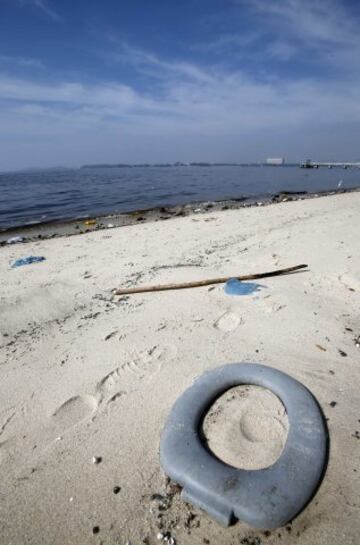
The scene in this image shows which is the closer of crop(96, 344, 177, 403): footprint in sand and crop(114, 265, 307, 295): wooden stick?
crop(96, 344, 177, 403): footprint in sand

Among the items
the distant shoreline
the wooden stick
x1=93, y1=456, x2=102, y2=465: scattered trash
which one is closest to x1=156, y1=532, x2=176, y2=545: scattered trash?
x1=93, y1=456, x2=102, y2=465: scattered trash

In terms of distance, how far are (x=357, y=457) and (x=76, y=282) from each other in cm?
465

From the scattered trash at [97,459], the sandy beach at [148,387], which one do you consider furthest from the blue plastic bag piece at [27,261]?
the scattered trash at [97,459]

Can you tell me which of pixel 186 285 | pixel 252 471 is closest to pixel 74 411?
pixel 252 471

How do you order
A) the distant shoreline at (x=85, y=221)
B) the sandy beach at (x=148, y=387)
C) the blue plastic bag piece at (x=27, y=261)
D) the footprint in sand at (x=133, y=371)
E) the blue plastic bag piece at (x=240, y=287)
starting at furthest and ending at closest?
the distant shoreline at (x=85, y=221)
the blue plastic bag piece at (x=27, y=261)
the blue plastic bag piece at (x=240, y=287)
the footprint in sand at (x=133, y=371)
the sandy beach at (x=148, y=387)

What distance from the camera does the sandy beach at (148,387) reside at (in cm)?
168

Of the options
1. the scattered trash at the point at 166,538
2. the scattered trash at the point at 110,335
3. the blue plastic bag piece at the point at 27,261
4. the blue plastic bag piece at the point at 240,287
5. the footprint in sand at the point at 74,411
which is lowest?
the blue plastic bag piece at the point at 27,261

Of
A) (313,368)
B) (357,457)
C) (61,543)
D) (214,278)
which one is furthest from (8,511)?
(214,278)

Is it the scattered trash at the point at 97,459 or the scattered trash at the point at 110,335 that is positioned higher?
the scattered trash at the point at 110,335

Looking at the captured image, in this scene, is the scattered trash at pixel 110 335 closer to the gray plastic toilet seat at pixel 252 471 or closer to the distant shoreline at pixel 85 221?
the gray plastic toilet seat at pixel 252 471

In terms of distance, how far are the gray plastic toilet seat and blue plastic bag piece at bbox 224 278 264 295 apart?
1840 millimetres

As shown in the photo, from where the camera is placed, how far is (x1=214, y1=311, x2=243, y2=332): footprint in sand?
11.1ft

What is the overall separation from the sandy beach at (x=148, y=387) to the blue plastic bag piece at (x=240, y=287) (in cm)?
10

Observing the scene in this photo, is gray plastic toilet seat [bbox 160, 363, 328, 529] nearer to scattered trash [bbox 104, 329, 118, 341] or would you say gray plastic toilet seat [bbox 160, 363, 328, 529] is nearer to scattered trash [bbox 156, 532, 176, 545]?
scattered trash [bbox 156, 532, 176, 545]
